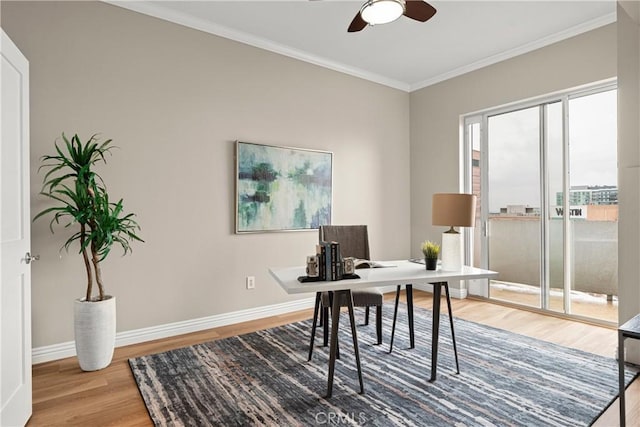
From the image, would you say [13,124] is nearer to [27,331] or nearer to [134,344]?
[27,331]

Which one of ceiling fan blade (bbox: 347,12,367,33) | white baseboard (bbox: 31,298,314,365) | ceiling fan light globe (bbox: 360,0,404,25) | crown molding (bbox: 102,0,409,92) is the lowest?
white baseboard (bbox: 31,298,314,365)

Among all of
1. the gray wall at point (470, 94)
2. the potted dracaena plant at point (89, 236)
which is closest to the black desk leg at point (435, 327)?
the potted dracaena plant at point (89, 236)

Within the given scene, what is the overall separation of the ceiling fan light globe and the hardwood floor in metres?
2.48

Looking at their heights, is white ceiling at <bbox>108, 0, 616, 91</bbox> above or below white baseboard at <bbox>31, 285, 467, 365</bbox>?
above

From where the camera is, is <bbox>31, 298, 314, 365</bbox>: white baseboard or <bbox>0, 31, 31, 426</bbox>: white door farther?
<bbox>31, 298, 314, 365</bbox>: white baseboard

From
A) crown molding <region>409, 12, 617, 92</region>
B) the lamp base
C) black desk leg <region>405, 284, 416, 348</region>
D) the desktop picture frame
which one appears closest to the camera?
the lamp base

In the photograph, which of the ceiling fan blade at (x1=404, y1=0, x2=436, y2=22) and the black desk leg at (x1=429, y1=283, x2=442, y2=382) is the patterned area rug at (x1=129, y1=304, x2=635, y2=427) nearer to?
the black desk leg at (x1=429, y1=283, x2=442, y2=382)

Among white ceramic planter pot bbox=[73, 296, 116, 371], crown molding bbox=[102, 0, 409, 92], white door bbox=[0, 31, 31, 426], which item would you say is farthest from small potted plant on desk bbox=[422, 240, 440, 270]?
crown molding bbox=[102, 0, 409, 92]

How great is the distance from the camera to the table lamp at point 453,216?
7.58ft

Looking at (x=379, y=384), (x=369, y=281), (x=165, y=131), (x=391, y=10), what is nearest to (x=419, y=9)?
(x=391, y=10)

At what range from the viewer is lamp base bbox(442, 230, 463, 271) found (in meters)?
2.41

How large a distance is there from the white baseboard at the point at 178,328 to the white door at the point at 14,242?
0.83 meters

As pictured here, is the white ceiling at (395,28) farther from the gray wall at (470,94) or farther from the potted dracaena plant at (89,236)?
the potted dracaena plant at (89,236)

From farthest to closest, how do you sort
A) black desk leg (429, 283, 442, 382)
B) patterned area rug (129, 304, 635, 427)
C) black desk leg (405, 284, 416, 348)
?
1. black desk leg (405, 284, 416, 348)
2. black desk leg (429, 283, 442, 382)
3. patterned area rug (129, 304, 635, 427)
